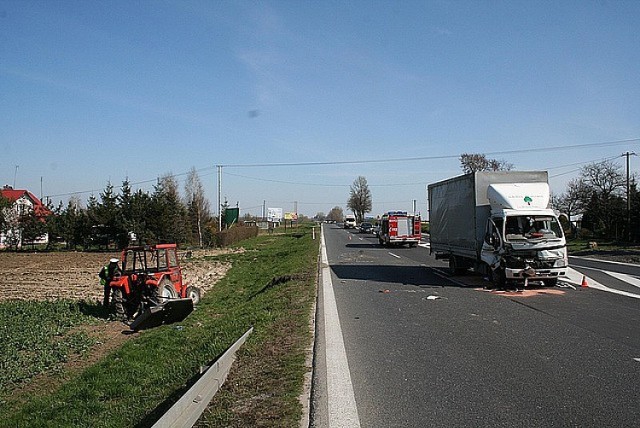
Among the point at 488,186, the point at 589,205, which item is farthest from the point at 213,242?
Result: the point at 488,186

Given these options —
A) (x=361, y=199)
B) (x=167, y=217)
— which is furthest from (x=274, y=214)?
(x=167, y=217)

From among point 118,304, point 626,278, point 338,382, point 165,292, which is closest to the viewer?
point 338,382

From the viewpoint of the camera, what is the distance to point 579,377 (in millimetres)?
7281

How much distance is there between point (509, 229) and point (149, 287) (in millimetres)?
10193

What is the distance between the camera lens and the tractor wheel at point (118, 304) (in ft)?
55.6

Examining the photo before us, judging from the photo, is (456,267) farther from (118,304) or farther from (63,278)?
(63,278)

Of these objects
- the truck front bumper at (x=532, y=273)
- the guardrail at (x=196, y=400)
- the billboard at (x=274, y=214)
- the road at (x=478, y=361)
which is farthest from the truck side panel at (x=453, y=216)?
the billboard at (x=274, y=214)

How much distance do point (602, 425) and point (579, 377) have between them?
181cm

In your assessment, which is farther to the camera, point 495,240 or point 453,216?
point 453,216

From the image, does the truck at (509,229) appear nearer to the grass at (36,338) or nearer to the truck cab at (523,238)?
the truck cab at (523,238)

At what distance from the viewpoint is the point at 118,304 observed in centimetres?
1697

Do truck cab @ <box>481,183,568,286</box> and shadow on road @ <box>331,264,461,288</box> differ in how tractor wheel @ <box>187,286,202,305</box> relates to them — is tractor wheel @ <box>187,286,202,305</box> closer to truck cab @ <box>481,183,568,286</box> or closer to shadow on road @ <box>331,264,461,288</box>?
shadow on road @ <box>331,264,461,288</box>

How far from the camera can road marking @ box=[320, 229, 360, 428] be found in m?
5.87

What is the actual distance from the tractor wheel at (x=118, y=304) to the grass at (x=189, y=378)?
180 cm
